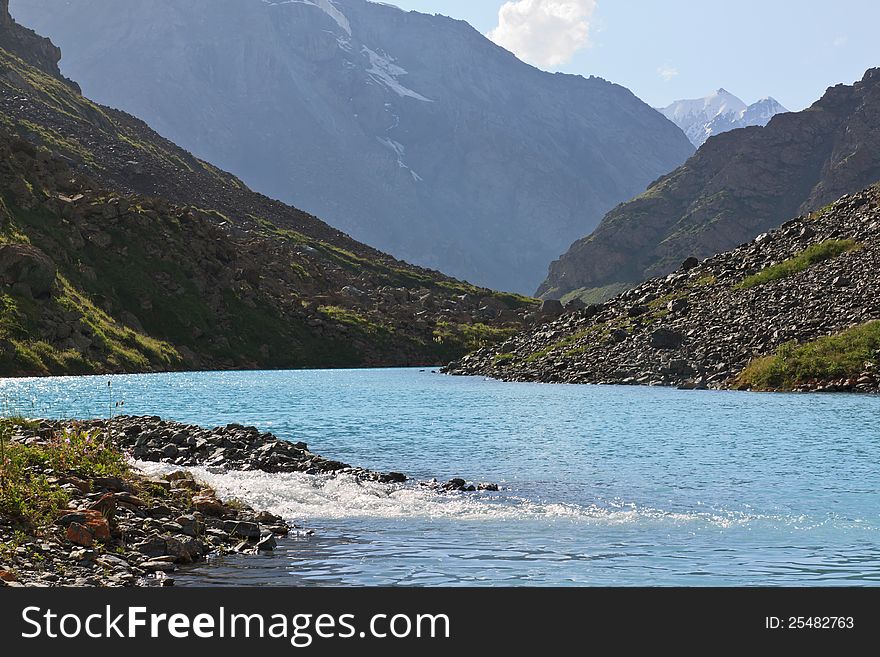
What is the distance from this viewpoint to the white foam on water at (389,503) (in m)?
23.0

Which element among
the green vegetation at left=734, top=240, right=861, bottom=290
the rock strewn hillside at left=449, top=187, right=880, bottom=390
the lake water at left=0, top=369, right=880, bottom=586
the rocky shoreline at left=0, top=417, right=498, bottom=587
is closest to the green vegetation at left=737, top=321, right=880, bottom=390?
the rock strewn hillside at left=449, top=187, right=880, bottom=390

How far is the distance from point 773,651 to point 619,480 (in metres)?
17.2

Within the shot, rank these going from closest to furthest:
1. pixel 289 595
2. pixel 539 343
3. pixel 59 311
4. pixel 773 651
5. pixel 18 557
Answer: pixel 773 651 < pixel 289 595 < pixel 18 557 < pixel 59 311 < pixel 539 343

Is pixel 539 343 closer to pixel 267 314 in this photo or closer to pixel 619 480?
pixel 267 314

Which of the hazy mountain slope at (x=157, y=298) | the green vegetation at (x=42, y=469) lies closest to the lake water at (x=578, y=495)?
the green vegetation at (x=42, y=469)

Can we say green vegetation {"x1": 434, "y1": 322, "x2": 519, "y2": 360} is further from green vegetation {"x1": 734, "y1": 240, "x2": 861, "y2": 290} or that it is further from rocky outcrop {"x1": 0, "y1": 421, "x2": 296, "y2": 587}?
rocky outcrop {"x1": 0, "y1": 421, "x2": 296, "y2": 587}

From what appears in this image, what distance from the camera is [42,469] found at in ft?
71.8

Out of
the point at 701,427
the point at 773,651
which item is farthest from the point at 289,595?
the point at 701,427

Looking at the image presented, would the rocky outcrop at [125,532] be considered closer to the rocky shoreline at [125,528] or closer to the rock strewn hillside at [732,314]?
the rocky shoreline at [125,528]

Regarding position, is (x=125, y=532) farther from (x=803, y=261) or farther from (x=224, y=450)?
(x=803, y=261)

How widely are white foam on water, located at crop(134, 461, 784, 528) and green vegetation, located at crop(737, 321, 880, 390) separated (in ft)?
150

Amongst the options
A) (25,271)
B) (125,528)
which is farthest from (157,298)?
(125,528)

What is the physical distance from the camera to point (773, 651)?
1186cm

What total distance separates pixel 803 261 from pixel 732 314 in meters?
9.32
